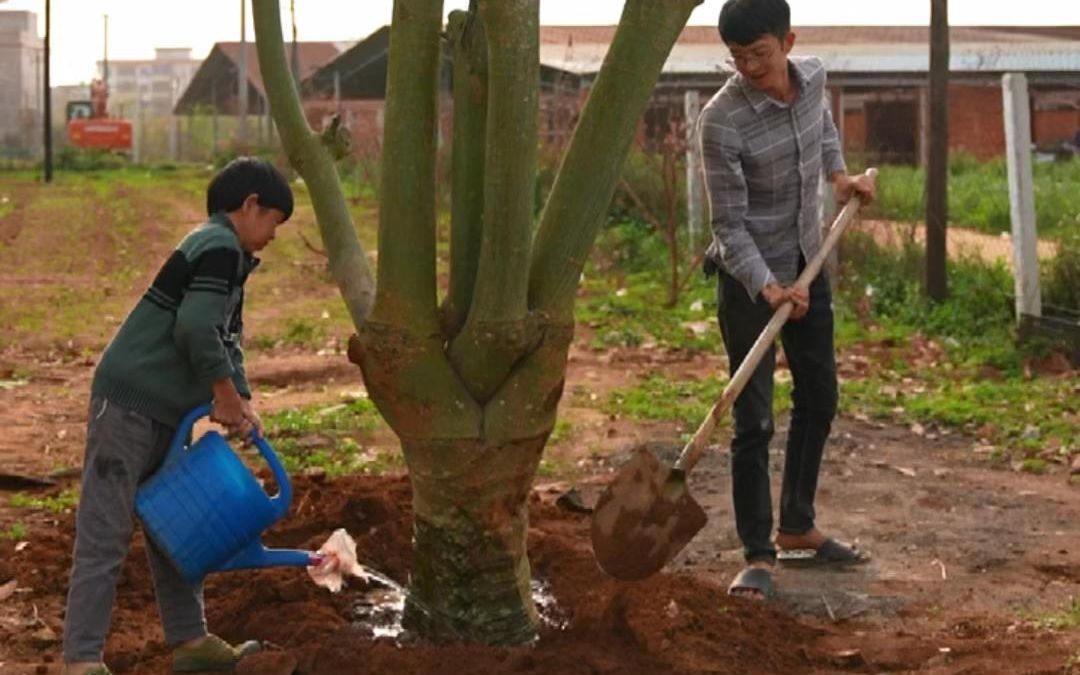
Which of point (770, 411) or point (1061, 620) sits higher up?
point (770, 411)

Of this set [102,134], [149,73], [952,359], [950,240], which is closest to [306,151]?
[952,359]

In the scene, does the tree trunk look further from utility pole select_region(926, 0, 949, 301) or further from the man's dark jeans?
utility pole select_region(926, 0, 949, 301)

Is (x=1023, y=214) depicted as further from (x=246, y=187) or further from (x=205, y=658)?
(x=205, y=658)

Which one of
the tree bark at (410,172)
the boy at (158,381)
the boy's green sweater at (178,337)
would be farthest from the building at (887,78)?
the boy's green sweater at (178,337)

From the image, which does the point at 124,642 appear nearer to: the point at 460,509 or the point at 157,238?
the point at 460,509

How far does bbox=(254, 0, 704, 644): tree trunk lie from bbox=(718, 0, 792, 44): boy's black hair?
3.18 ft

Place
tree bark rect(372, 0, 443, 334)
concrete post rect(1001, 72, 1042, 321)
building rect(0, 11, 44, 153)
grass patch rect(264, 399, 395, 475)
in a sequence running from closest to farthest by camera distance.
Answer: tree bark rect(372, 0, 443, 334) → grass patch rect(264, 399, 395, 475) → concrete post rect(1001, 72, 1042, 321) → building rect(0, 11, 44, 153)

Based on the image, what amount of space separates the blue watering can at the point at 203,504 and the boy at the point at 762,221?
6.33ft

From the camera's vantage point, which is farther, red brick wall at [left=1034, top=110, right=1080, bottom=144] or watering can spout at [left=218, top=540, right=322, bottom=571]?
red brick wall at [left=1034, top=110, right=1080, bottom=144]

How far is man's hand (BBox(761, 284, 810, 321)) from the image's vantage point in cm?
634

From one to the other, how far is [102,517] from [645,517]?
1651 mm

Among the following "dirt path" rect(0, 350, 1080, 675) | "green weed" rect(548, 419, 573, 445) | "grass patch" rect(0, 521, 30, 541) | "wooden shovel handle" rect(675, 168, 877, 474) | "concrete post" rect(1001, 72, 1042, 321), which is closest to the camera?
"dirt path" rect(0, 350, 1080, 675)

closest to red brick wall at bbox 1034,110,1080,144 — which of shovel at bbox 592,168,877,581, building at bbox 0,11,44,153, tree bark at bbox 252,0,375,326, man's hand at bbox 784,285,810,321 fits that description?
man's hand at bbox 784,285,810,321

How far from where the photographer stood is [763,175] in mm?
6609
